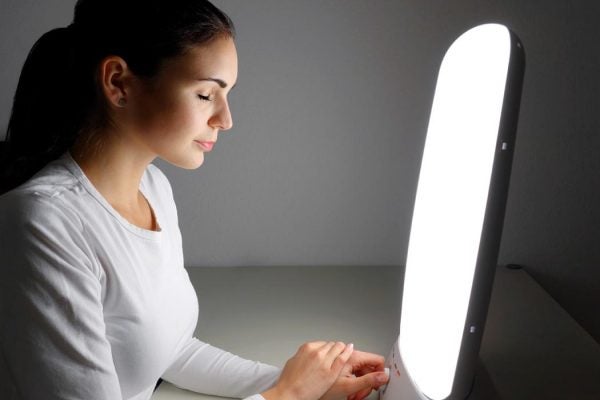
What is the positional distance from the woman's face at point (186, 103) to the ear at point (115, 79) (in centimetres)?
1

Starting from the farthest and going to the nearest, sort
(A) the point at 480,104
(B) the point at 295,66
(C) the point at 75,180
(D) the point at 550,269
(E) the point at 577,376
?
(D) the point at 550,269 < (B) the point at 295,66 < (E) the point at 577,376 < (C) the point at 75,180 < (A) the point at 480,104

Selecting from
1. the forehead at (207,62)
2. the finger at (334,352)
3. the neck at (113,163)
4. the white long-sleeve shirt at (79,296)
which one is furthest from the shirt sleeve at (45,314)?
the finger at (334,352)

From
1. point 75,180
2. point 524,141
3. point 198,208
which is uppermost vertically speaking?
point 524,141

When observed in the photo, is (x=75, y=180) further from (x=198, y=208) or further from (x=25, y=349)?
(x=198, y=208)

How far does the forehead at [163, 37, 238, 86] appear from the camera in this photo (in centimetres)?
78

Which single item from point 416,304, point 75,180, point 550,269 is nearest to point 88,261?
point 75,180

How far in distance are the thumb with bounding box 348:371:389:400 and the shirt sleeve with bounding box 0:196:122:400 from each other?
33 cm

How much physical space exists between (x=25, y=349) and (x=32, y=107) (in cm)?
29

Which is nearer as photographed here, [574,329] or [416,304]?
[416,304]

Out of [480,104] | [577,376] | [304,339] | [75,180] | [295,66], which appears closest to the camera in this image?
[480,104]

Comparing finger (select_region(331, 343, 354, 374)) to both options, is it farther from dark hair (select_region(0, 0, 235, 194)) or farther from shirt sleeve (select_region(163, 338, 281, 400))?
dark hair (select_region(0, 0, 235, 194))

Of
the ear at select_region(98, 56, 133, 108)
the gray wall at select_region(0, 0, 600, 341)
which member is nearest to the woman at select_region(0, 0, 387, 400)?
the ear at select_region(98, 56, 133, 108)

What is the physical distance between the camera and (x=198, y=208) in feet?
4.68

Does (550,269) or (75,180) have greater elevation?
(75,180)
